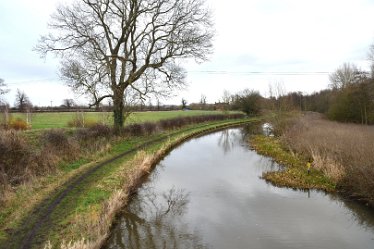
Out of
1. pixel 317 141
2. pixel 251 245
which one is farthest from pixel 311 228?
pixel 317 141

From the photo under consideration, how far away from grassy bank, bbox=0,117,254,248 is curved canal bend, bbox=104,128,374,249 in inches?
22.5

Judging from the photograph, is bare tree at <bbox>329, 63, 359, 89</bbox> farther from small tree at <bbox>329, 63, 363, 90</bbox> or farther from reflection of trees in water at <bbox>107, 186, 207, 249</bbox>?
reflection of trees in water at <bbox>107, 186, 207, 249</bbox>

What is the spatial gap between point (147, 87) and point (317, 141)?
493 inches

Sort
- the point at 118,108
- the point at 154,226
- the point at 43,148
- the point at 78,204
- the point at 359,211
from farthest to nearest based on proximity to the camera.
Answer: the point at 118,108
the point at 43,148
the point at 359,211
the point at 78,204
the point at 154,226

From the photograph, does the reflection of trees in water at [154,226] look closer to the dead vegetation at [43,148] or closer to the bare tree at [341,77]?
the dead vegetation at [43,148]

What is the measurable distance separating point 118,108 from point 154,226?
52.8 feet

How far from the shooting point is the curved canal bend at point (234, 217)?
25.3 feet

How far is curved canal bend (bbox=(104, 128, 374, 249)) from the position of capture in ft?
25.3

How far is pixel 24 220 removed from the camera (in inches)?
288

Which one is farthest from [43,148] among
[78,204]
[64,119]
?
[64,119]

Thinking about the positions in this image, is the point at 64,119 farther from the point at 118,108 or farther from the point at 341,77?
the point at 341,77

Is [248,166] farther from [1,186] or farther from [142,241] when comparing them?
[1,186]

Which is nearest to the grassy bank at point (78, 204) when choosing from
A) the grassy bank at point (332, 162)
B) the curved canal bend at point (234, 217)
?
the curved canal bend at point (234, 217)

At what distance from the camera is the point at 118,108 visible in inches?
921
